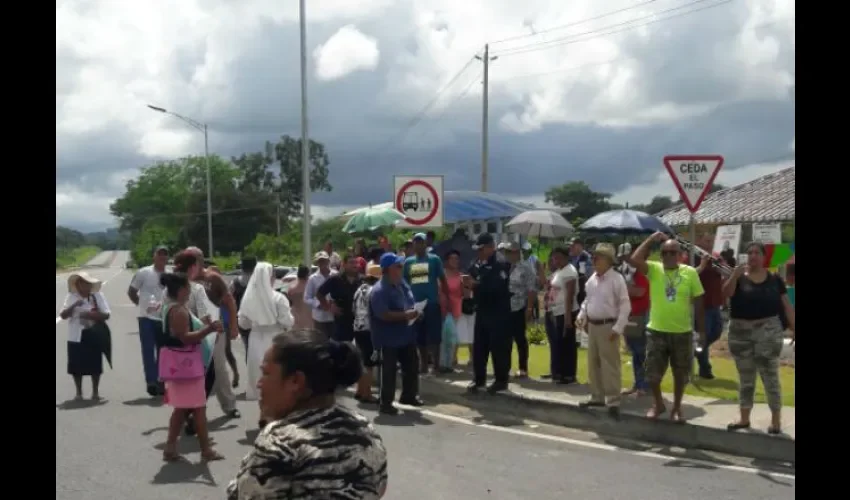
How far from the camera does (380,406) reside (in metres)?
10.6

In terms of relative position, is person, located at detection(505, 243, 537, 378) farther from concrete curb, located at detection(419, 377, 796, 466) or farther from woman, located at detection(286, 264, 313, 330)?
woman, located at detection(286, 264, 313, 330)

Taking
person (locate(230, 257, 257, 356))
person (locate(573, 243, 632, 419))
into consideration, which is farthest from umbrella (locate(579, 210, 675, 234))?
person (locate(230, 257, 257, 356))

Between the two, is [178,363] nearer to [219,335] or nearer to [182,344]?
[182,344]

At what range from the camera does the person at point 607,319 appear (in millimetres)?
9430

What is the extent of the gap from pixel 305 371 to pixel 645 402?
7.80m

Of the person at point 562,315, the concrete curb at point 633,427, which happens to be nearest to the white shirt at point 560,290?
the person at point 562,315

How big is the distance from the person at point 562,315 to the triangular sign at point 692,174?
1.81 meters

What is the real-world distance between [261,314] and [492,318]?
3.07m

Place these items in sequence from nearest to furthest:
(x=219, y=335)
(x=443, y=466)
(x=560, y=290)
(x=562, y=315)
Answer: (x=443, y=466)
(x=219, y=335)
(x=560, y=290)
(x=562, y=315)

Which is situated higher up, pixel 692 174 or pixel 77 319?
pixel 692 174

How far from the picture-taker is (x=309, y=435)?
2.86 m

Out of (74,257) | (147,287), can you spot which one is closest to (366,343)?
(147,287)

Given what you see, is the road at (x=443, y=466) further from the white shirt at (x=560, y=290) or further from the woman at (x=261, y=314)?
the white shirt at (x=560, y=290)
